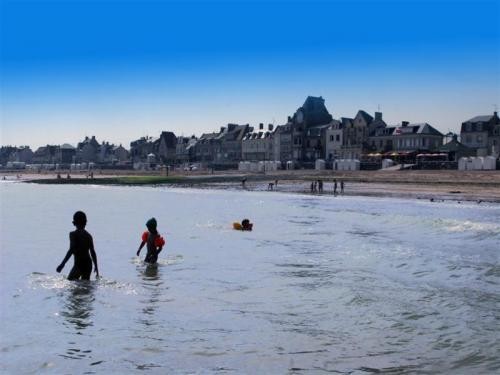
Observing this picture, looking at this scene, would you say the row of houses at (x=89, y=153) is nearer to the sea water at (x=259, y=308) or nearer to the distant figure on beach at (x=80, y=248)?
the sea water at (x=259, y=308)

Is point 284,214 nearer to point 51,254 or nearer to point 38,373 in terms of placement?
point 51,254

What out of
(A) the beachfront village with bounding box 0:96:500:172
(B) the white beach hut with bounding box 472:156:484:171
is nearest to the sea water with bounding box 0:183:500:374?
(B) the white beach hut with bounding box 472:156:484:171

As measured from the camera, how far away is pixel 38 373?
6449mm

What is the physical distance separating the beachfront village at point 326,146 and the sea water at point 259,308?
56.1 metres

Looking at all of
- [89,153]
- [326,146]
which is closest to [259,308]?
[326,146]

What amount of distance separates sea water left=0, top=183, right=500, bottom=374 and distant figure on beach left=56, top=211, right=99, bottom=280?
1.04 feet

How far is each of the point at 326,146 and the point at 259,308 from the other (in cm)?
9896

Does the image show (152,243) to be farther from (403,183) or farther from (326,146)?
(326,146)

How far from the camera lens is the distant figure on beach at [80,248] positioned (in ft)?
33.8

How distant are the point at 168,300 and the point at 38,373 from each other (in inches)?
162

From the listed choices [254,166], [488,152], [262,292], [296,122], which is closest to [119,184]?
[254,166]

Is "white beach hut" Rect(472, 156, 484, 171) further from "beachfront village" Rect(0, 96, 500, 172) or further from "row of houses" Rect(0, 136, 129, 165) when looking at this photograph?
"row of houses" Rect(0, 136, 129, 165)

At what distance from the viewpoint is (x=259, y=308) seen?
9.88m

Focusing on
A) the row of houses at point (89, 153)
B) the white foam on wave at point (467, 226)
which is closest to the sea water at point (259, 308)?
the white foam on wave at point (467, 226)
